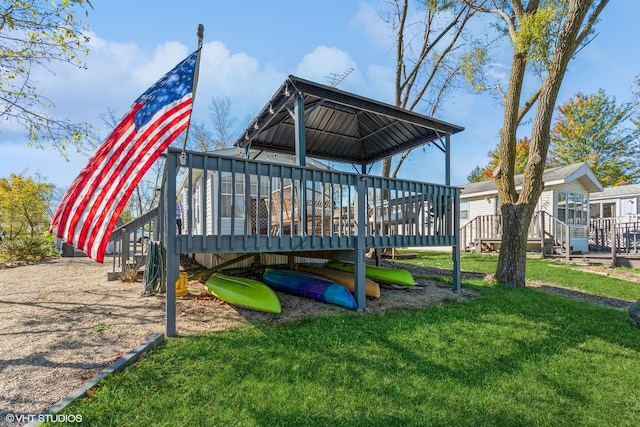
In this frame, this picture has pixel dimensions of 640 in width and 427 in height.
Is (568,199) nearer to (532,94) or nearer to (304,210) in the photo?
(532,94)

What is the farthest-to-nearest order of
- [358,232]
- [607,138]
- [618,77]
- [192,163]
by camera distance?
[607,138]
[618,77]
[358,232]
[192,163]

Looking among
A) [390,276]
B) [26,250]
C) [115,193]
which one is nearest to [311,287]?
[390,276]

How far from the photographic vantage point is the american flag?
123 inches

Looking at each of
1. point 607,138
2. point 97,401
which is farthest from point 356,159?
point 607,138

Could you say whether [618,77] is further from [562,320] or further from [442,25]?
[562,320]


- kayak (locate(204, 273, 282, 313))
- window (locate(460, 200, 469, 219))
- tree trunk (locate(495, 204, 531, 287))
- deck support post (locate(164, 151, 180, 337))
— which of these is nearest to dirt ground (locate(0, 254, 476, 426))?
kayak (locate(204, 273, 282, 313))

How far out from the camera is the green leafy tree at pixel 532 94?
6141mm

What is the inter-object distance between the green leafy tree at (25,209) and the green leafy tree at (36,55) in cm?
1154

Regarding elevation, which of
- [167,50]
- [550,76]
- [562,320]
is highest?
[167,50]

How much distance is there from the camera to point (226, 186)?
404 inches

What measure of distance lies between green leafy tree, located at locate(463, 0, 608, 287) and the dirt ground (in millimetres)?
1723

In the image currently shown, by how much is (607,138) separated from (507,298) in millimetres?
29194

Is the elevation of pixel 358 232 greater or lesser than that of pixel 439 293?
greater

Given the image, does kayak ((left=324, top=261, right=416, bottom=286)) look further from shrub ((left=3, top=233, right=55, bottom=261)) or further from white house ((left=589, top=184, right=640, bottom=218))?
white house ((left=589, top=184, right=640, bottom=218))
